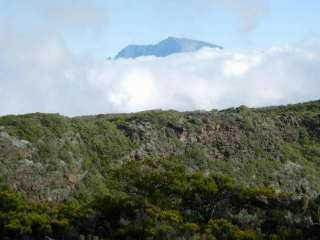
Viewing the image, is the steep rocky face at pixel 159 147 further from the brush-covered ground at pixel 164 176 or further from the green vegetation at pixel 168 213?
the green vegetation at pixel 168 213

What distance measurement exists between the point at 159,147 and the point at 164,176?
16067mm

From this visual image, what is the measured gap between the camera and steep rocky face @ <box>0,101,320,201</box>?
3091 cm

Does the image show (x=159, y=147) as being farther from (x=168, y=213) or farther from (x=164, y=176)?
(x=168, y=213)

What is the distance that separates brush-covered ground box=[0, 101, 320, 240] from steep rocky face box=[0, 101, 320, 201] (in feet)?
0.24

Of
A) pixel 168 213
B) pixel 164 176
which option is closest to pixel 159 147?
pixel 164 176

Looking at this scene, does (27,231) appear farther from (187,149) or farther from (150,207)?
(187,149)

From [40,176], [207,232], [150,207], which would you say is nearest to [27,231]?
[150,207]

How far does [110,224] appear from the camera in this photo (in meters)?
20.2

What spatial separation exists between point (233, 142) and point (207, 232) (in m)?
22.8

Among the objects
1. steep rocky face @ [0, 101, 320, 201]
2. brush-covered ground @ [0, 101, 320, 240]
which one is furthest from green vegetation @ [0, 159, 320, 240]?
steep rocky face @ [0, 101, 320, 201]

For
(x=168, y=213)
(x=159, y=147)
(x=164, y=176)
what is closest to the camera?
(x=168, y=213)

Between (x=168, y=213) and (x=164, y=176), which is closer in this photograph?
(x=168, y=213)

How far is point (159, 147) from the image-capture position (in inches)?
1495

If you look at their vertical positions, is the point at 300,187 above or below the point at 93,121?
below
